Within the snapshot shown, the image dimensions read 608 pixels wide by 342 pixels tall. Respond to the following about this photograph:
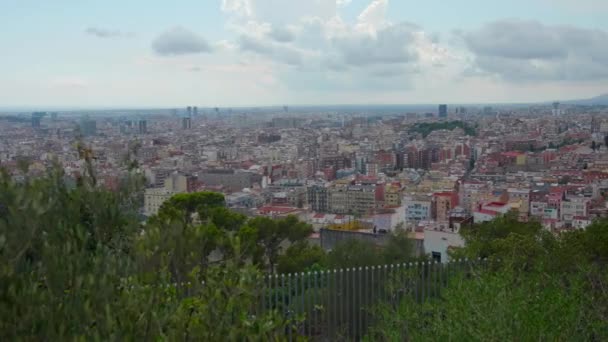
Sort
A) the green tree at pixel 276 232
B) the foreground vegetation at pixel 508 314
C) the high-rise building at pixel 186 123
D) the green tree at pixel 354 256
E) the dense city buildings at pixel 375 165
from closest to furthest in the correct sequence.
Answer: the foreground vegetation at pixel 508 314 < the green tree at pixel 354 256 < the green tree at pixel 276 232 < the dense city buildings at pixel 375 165 < the high-rise building at pixel 186 123

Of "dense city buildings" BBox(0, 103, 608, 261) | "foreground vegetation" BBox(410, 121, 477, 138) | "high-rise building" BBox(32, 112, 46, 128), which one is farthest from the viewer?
"foreground vegetation" BBox(410, 121, 477, 138)

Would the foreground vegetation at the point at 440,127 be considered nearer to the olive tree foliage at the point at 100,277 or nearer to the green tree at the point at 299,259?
the green tree at the point at 299,259

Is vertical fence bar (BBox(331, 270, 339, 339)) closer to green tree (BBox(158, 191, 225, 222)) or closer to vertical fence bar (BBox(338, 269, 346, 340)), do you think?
vertical fence bar (BBox(338, 269, 346, 340))

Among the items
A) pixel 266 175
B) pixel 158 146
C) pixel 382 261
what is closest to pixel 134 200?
A: pixel 382 261

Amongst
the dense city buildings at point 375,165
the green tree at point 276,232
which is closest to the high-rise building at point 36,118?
the dense city buildings at point 375,165

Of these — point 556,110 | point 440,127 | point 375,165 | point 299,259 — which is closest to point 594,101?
point 556,110

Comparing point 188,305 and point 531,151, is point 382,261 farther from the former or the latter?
point 531,151

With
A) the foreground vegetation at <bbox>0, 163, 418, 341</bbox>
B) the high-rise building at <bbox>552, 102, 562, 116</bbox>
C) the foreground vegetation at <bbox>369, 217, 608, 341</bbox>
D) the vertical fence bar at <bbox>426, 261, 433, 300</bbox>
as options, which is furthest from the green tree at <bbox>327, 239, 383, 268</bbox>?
the high-rise building at <bbox>552, 102, 562, 116</bbox>

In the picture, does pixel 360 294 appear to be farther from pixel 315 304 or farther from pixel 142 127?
pixel 142 127
